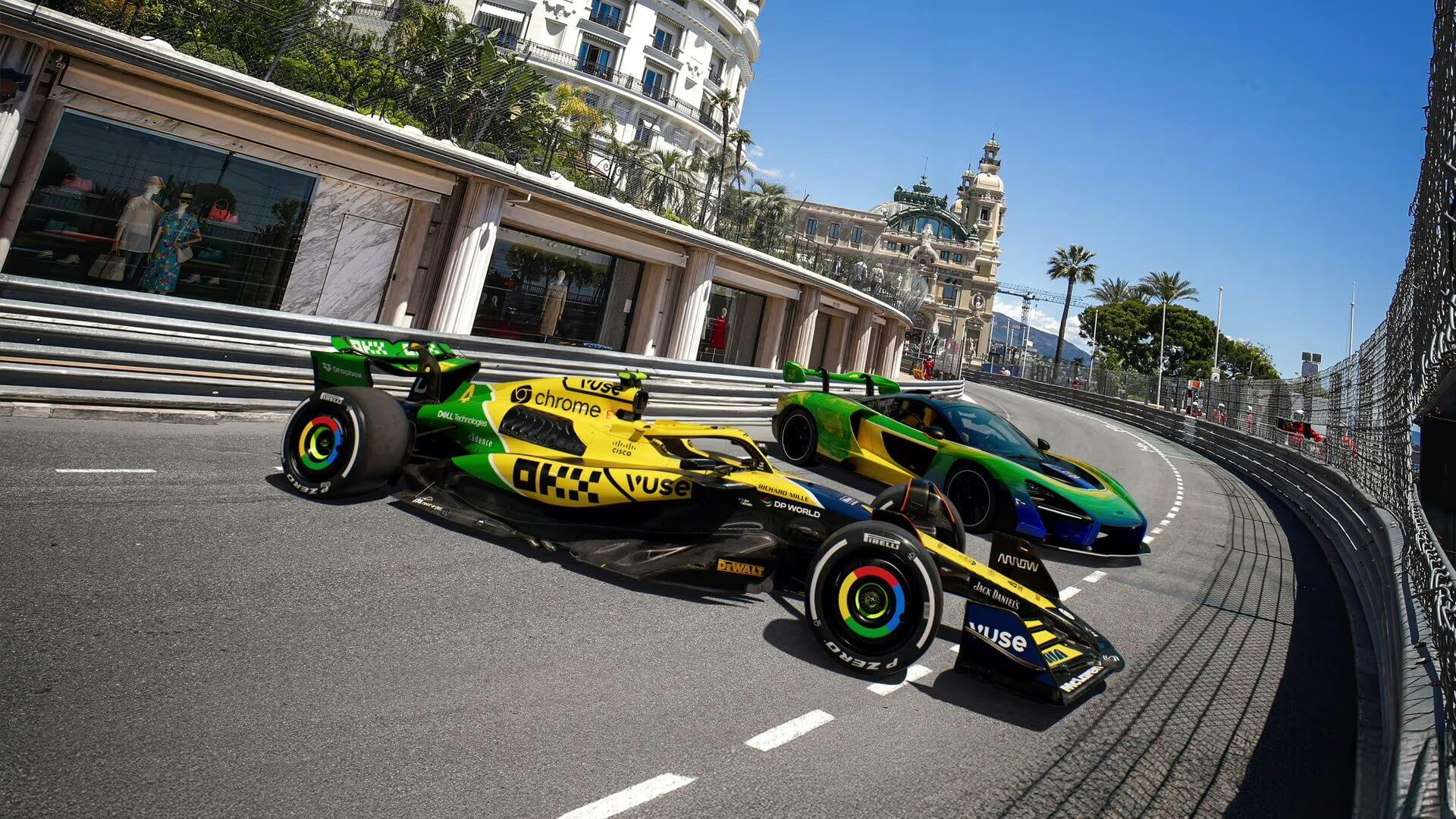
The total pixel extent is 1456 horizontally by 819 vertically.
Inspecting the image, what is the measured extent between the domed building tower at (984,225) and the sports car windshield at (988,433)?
9497cm

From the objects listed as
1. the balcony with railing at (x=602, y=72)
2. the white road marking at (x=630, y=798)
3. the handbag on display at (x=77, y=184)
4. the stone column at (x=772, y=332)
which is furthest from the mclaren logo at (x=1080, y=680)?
the balcony with railing at (x=602, y=72)

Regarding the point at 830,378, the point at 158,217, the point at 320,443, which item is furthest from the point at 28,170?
the point at 830,378

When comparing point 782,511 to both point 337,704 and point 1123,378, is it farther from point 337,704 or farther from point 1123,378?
point 1123,378

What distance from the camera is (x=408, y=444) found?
533 centimetres

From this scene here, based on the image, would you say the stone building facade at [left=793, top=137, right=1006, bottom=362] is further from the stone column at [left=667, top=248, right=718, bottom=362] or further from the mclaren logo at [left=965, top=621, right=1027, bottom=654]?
the mclaren logo at [left=965, top=621, right=1027, bottom=654]

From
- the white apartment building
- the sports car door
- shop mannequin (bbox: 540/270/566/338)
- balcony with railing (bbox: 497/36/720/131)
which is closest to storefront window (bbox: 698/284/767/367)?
shop mannequin (bbox: 540/270/566/338)

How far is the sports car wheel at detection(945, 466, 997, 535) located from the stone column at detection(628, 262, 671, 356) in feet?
33.2

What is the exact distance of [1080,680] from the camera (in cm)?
360

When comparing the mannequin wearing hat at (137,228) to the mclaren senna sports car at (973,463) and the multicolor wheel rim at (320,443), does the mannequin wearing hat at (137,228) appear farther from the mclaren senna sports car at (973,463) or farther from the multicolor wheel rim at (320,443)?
the mclaren senna sports car at (973,463)

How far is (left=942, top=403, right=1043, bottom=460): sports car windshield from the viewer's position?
8.09m

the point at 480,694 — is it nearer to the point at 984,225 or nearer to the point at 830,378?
the point at 830,378

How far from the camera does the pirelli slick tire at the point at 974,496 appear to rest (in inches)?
295

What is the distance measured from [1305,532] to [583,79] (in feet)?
155

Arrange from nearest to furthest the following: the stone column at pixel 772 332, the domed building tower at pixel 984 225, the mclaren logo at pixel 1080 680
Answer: the mclaren logo at pixel 1080 680 < the stone column at pixel 772 332 < the domed building tower at pixel 984 225
